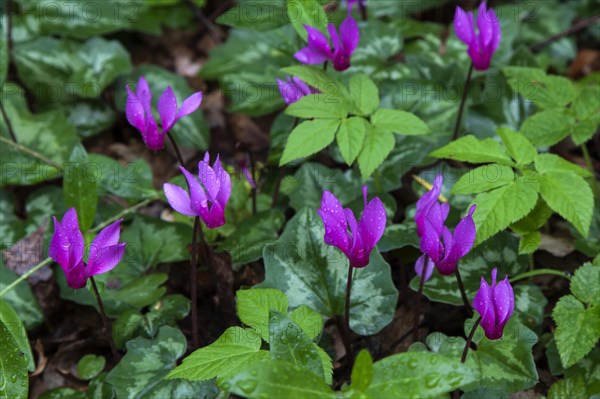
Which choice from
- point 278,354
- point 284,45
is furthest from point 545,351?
point 284,45

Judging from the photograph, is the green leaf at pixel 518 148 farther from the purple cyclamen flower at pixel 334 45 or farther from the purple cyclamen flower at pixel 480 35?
the purple cyclamen flower at pixel 334 45

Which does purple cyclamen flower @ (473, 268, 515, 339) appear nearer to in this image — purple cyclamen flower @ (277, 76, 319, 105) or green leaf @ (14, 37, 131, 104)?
purple cyclamen flower @ (277, 76, 319, 105)

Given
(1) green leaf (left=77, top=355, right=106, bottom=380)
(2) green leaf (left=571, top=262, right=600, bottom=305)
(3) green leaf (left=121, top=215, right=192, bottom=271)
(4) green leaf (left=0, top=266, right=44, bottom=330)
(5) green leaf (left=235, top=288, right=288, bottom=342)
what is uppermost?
(5) green leaf (left=235, top=288, right=288, bottom=342)

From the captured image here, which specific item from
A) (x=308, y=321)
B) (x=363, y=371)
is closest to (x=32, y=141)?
(x=308, y=321)

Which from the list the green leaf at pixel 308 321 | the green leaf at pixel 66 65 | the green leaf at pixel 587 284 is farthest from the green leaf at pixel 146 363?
the green leaf at pixel 66 65

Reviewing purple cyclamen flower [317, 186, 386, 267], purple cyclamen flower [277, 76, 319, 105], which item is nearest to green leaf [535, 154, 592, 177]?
purple cyclamen flower [317, 186, 386, 267]

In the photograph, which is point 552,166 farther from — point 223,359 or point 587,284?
point 223,359
